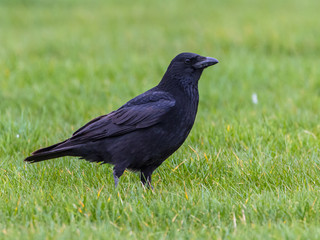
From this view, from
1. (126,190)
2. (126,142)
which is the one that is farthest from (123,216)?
(126,142)

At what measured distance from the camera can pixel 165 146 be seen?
Result: 4.08m

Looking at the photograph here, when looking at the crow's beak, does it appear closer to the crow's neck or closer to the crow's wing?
the crow's neck

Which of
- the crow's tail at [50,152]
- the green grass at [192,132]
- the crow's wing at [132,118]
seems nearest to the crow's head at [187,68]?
the crow's wing at [132,118]

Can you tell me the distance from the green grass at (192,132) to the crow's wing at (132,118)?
38 centimetres

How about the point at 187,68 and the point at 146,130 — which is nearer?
the point at 146,130

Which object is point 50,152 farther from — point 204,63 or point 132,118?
point 204,63

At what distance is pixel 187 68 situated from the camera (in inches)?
177

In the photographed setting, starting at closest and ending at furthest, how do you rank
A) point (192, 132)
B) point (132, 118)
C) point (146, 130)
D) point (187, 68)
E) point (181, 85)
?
point (146, 130) < point (132, 118) < point (181, 85) < point (187, 68) < point (192, 132)

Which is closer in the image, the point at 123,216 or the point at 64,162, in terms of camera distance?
the point at 123,216

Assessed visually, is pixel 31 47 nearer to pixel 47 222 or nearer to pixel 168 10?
pixel 168 10

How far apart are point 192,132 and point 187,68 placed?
1244 mm

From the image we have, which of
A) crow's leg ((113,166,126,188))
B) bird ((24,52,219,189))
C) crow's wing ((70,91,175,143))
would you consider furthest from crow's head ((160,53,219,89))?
crow's leg ((113,166,126,188))

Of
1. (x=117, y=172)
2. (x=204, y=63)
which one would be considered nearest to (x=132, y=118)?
(x=117, y=172)

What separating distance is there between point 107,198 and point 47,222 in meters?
0.50
